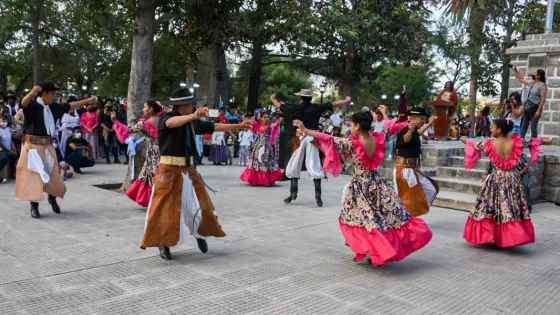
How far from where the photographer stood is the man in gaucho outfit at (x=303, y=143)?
8734 millimetres

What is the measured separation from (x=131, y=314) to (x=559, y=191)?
917 centimetres

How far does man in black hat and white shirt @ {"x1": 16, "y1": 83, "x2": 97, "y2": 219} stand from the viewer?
706 cm

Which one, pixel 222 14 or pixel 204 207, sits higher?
pixel 222 14

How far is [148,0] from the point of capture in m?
9.24

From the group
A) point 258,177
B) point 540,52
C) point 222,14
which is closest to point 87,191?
point 258,177

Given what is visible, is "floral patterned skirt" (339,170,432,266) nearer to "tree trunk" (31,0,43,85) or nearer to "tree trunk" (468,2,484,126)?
"tree trunk" (31,0,43,85)

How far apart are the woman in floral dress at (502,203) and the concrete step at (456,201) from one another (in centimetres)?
275

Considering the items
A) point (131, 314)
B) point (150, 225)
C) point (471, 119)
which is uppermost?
point (471, 119)

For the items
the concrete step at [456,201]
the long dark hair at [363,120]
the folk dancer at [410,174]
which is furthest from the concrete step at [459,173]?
the long dark hair at [363,120]

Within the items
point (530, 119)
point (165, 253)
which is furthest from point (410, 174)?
point (530, 119)

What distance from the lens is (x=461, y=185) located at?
33.3ft

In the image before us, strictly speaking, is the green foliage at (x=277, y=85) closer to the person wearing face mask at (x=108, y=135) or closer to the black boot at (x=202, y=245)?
the person wearing face mask at (x=108, y=135)

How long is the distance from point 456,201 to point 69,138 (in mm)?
8762

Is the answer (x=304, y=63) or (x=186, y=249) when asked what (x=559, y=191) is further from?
(x=304, y=63)
